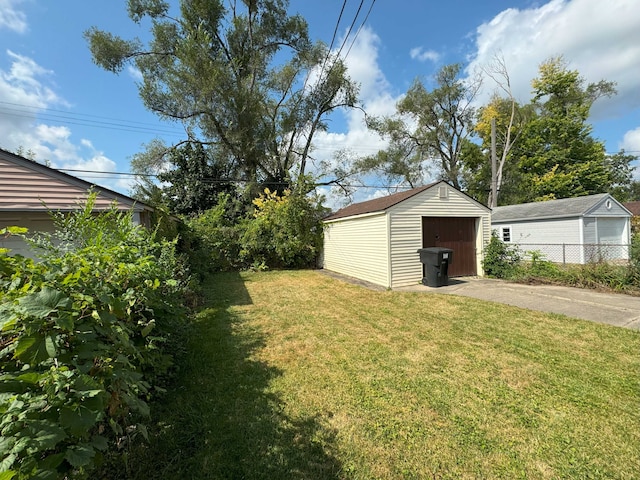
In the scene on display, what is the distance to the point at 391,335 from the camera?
450 centimetres

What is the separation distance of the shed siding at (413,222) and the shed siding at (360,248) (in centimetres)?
29

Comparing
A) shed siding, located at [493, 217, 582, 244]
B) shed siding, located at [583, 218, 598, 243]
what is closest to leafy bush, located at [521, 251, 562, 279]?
shed siding, located at [493, 217, 582, 244]

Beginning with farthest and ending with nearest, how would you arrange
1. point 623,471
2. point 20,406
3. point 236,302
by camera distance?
point 236,302
point 623,471
point 20,406

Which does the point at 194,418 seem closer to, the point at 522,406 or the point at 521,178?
the point at 522,406

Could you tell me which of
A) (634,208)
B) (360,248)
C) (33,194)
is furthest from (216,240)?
(634,208)

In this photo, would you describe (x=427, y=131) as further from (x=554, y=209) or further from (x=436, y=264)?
(x=436, y=264)

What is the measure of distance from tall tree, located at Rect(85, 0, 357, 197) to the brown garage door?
336 inches

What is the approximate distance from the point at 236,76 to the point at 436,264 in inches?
609

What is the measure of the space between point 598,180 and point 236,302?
29547mm

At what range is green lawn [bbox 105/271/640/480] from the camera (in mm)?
2039

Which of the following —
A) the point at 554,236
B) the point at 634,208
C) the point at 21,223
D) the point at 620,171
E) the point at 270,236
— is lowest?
the point at 554,236

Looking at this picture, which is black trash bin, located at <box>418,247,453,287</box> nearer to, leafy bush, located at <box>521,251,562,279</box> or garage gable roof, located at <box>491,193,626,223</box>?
leafy bush, located at <box>521,251,562,279</box>

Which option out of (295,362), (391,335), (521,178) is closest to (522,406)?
(391,335)

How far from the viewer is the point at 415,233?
8.50 meters
